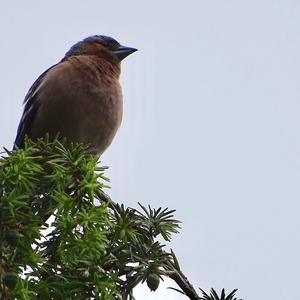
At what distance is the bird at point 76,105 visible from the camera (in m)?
5.41

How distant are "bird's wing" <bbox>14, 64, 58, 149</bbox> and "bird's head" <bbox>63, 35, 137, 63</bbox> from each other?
52 cm

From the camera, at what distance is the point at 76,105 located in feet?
17.7

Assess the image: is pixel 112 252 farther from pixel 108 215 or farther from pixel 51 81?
pixel 51 81

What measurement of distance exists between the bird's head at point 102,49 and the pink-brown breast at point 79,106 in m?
0.61

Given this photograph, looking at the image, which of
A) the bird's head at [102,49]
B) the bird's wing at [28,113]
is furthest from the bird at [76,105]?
the bird's head at [102,49]

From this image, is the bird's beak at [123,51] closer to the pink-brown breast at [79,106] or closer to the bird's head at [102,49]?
the bird's head at [102,49]

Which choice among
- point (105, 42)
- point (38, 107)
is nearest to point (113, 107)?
point (38, 107)

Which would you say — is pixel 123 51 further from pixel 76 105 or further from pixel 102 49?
pixel 76 105

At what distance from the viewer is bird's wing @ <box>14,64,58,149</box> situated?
5746 millimetres

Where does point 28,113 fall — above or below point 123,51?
below

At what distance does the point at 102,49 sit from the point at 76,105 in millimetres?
1233

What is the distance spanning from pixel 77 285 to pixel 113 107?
3.45 meters

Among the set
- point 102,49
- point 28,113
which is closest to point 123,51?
point 102,49

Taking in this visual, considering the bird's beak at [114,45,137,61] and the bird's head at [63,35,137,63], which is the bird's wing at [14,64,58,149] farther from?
the bird's beak at [114,45,137,61]
